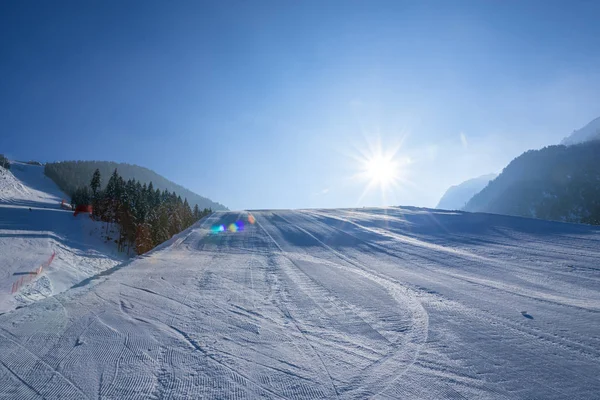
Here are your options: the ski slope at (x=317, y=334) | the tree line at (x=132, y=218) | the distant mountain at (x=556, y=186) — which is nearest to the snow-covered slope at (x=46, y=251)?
the tree line at (x=132, y=218)

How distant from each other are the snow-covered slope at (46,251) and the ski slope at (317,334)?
17345 millimetres

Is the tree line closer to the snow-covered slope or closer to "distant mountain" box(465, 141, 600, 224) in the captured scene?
the snow-covered slope

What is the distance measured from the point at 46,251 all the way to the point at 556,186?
170 m

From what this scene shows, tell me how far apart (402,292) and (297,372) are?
301cm

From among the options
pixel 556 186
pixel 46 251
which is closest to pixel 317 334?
pixel 46 251

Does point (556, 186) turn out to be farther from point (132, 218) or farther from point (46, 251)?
point (46, 251)

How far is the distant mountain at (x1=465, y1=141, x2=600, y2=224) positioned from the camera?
4624 inches

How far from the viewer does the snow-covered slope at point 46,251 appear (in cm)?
2114

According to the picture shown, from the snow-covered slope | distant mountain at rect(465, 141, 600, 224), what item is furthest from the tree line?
distant mountain at rect(465, 141, 600, 224)

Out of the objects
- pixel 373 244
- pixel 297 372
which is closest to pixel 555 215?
pixel 373 244

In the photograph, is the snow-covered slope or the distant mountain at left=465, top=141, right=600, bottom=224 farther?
the distant mountain at left=465, top=141, right=600, bottom=224

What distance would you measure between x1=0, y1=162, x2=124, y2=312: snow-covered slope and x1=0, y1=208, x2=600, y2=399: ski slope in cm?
1735

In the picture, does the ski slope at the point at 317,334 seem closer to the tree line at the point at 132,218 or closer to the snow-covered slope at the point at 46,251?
the snow-covered slope at the point at 46,251

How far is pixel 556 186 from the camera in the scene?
132 metres
